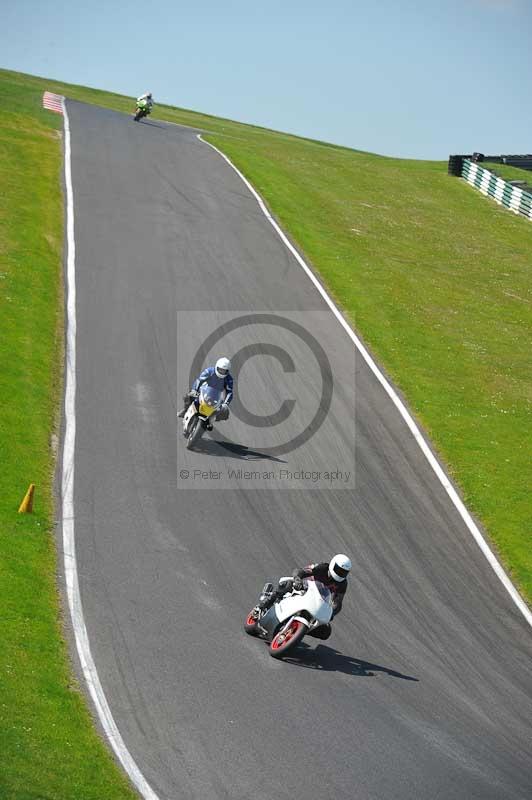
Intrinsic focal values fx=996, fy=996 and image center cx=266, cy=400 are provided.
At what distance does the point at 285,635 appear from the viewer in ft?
47.2

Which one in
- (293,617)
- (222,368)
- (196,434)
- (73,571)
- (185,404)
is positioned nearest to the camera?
(293,617)

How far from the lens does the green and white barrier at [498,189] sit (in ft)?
181

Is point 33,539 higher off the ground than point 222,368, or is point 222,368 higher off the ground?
point 222,368

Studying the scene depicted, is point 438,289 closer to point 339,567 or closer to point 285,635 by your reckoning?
point 339,567

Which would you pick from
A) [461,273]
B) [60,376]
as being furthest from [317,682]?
[461,273]

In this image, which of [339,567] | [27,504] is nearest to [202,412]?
[27,504]

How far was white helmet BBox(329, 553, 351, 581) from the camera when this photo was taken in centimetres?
1445

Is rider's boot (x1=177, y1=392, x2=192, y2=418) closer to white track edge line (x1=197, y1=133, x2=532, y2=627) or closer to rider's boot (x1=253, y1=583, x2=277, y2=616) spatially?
white track edge line (x1=197, y1=133, x2=532, y2=627)

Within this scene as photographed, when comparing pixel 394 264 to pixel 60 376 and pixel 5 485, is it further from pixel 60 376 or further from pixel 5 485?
pixel 5 485

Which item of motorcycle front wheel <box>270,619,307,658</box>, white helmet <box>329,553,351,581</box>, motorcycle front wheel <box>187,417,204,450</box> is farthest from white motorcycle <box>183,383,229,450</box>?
motorcycle front wheel <box>270,619,307,658</box>

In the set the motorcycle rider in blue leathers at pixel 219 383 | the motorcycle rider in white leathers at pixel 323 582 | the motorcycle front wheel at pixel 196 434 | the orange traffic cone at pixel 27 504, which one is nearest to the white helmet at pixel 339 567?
the motorcycle rider in white leathers at pixel 323 582

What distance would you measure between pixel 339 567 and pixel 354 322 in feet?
60.5

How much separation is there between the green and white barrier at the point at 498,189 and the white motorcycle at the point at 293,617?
44.2 metres

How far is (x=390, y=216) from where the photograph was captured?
49.0 m
